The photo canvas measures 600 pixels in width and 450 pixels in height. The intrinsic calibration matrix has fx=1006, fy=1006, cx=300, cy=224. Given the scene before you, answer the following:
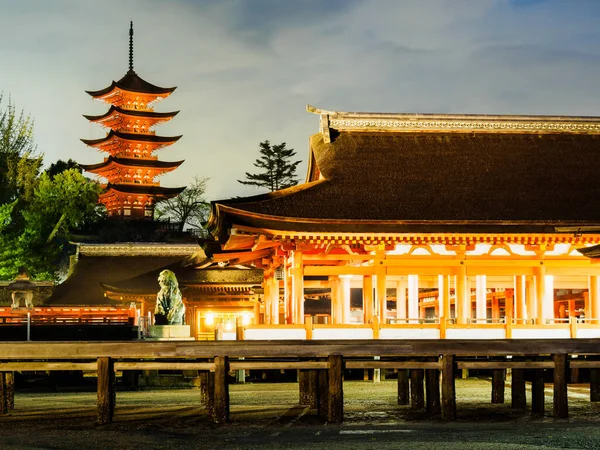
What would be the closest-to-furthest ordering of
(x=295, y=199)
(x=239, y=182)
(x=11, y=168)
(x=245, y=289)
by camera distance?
(x=295, y=199)
(x=245, y=289)
(x=11, y=168)
(x=239, y=182)

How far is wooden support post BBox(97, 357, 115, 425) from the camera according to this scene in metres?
17.5

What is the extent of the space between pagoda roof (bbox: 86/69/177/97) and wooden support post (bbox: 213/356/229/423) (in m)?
59.4

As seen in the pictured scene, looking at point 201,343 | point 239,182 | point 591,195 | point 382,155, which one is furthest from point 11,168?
point 201,343

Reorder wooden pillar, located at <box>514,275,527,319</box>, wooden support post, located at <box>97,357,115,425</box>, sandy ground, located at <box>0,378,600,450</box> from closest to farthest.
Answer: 1. sandy ground, located at <box>0,378,600,450</box>
2. wooden support post, located at <box>97,357,115,425</box>
3. wooden pillar, located at <box>514,275,527,319</box>

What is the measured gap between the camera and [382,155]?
29.9 meters

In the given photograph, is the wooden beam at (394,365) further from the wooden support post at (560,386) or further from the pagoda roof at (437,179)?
A: the pagoda roof at (437,179)

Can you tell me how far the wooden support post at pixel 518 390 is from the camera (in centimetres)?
2039

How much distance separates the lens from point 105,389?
58.0 feet

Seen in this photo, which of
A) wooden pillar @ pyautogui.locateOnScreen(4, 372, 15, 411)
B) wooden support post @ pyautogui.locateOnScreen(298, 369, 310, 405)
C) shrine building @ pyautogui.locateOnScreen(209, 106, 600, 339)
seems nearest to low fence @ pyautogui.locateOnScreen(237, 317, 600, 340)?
shrine building @ pyautogui.locateOnScreen(209, 106, 600, 339)

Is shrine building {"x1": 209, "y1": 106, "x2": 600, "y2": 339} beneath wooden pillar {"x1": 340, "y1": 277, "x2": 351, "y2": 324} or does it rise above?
above

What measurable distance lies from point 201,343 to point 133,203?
58.9 metres

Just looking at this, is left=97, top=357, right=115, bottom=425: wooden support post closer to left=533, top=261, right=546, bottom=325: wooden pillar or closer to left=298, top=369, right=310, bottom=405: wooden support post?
left=298, top=369, right=310, bottom=405: wooden support post

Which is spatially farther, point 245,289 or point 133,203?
point 133,203

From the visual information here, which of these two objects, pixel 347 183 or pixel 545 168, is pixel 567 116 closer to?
pixel 545 168
